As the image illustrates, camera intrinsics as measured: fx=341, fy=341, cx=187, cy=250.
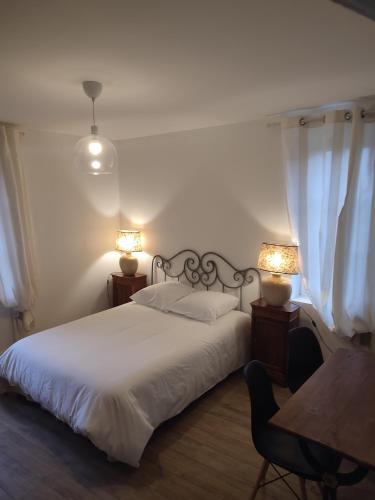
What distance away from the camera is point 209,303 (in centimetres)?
333

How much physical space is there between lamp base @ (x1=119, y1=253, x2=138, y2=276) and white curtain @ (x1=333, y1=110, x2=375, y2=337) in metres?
2.41

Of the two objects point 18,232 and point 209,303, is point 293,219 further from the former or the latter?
point 18,232

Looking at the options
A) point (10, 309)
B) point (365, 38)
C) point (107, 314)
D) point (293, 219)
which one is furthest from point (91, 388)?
point (365, 38)

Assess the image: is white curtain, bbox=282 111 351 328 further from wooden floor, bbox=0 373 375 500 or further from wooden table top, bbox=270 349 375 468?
wooden floor, bbox=0 373 375 500

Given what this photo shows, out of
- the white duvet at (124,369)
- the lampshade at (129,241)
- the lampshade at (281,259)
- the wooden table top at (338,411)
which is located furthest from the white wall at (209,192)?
the wooden table top at (338,411)

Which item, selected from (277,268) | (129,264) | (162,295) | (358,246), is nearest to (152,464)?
(162,295)

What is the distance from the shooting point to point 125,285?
14.0 ft

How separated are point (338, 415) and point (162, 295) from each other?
2263 mm

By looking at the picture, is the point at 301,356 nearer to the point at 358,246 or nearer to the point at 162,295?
the point at 358,246

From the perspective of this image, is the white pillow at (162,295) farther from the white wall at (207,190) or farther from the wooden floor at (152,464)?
the wooden floor at (152,464)

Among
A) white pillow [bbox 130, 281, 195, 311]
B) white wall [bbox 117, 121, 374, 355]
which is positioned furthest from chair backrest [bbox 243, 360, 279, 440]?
white pillow [bbox 130, 281, 195, 311]

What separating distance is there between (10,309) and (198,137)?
8.94 ft

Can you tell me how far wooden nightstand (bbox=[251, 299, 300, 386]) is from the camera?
9.98ft

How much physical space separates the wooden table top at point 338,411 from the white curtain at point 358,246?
707mm
